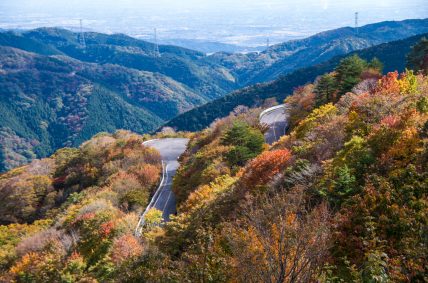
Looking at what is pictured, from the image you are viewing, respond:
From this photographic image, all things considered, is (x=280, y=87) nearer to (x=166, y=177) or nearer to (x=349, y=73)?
(x=349, y=73)

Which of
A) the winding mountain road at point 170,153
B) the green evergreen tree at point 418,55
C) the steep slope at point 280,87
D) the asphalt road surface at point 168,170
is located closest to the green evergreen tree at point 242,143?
the winding mountain road at point 170,153

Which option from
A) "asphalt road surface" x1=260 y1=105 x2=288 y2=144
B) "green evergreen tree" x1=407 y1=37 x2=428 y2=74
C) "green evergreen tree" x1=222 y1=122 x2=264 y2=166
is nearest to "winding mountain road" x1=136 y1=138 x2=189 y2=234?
"green evergreen tree" x1=222 y1=122 x2=264 y2=166

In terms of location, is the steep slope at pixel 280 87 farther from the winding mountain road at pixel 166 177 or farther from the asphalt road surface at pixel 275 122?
A: the asphalt road surface at pixel 275 122

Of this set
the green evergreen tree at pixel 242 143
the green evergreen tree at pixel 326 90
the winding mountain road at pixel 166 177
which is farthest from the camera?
the green evergreen tree at pixel 326 90

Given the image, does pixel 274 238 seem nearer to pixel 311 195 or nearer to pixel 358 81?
pixel 311 195

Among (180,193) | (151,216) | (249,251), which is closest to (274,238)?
(249,251)

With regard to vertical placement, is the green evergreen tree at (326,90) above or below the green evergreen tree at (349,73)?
below
